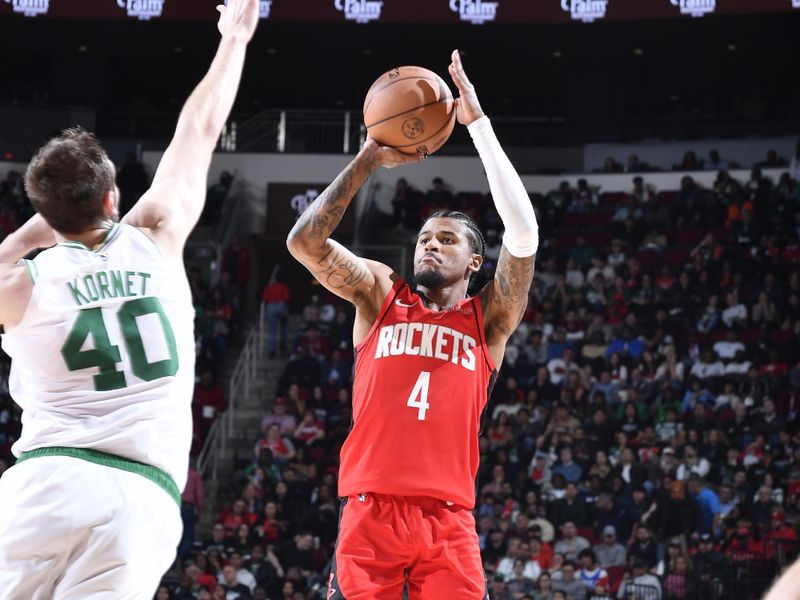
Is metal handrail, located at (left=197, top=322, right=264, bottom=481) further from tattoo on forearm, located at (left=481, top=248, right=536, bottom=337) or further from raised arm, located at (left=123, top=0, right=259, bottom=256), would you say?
raised arm, located at (left=123, top=0, right=259, bottom=256)

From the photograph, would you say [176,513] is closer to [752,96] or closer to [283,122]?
[283,122]

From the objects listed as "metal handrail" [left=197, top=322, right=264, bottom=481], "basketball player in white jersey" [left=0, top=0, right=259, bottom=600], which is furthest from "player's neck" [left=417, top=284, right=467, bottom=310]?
"metal handrail" [left=197, top=322, right=264, bottom=481]

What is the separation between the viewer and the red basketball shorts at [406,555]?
168 inches

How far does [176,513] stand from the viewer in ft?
10.1

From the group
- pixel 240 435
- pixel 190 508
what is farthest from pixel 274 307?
pixel 190 508

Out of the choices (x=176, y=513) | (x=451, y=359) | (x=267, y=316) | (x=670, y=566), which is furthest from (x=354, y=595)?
→ (x=267, y=316)

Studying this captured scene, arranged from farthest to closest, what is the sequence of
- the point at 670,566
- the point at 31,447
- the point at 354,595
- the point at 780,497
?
1. the point at 780,497
2. the point at 670,566
3. the point at 354,595
4. the point at 31,447

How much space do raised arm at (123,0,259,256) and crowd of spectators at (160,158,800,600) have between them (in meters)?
8.42

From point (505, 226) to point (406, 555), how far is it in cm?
133

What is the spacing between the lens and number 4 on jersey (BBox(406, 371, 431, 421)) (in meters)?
4.53

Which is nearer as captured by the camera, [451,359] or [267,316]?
[451,359]

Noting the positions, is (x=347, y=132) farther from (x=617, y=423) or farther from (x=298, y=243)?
(x=298, y=243)

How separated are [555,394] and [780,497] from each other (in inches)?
129

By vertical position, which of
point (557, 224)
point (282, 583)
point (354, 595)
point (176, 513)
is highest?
point (557, 224)
